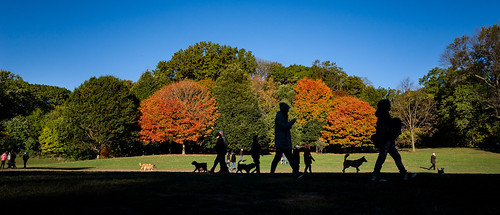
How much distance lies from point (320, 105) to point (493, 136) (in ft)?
93.7

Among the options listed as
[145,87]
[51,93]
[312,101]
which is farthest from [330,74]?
[51,93]

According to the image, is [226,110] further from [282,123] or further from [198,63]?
[282,123]

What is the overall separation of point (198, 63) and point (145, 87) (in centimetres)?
1128

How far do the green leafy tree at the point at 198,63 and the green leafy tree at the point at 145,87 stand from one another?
1.54 meters

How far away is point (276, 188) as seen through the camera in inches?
280

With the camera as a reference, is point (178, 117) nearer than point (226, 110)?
Yes

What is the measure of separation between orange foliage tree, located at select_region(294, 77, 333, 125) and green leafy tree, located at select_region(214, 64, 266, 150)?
38.9 feet

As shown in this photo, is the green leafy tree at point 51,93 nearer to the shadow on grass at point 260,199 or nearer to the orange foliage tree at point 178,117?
the orange foliage tree at point 178,117

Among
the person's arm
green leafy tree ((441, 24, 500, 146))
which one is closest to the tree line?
green leafy tree ((441, 24, 500, 146))

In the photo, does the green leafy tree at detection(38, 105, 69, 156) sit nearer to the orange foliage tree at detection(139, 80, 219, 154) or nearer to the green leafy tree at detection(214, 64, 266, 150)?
the orange foliage tree at detection(139, 80, 219, 154)

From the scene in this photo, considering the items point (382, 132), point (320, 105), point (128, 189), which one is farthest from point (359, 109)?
point (128, 189)

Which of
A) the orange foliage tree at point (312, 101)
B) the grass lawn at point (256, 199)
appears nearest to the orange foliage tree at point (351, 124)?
the orange foliage tree at point (312, 101)

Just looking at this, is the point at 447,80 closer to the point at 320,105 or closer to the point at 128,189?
Result: the point at 320,105

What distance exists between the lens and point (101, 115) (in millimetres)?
47938
